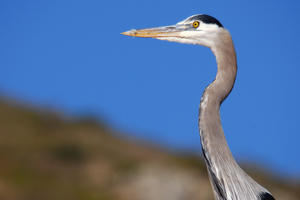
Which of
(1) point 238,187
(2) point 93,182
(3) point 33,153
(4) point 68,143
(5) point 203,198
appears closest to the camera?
(1) point 238,187

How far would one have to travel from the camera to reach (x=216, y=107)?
11.8 feet

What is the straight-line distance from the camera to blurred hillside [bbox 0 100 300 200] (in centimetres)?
1193

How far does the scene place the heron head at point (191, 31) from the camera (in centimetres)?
383

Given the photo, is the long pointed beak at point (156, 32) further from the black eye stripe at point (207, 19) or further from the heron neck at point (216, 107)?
the heron neck at point (216, 107)

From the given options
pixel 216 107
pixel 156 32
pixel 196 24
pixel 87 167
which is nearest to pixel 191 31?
pixel 196 24

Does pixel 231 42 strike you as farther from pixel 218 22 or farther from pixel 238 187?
pixel 238 187

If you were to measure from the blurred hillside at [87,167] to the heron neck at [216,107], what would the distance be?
7935mm

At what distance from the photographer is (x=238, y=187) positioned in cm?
356

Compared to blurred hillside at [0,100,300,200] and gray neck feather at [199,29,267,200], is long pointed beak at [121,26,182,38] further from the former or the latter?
blurred hillside at [0,100,300,200]

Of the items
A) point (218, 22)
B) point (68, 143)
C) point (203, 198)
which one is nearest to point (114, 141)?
point (68, 143)

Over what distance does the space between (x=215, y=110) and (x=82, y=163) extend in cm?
1197

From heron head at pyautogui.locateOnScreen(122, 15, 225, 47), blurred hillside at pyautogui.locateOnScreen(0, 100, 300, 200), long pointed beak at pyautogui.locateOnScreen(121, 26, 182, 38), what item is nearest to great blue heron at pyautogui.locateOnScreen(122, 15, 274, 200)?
heron head at pyautogui.locateOnScreen(122, 15, 225, 47)

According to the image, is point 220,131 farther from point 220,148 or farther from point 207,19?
point 207,19

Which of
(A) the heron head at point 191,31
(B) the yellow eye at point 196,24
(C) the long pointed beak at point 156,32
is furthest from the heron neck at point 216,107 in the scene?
(C) the long pointed beak at point 156,32
